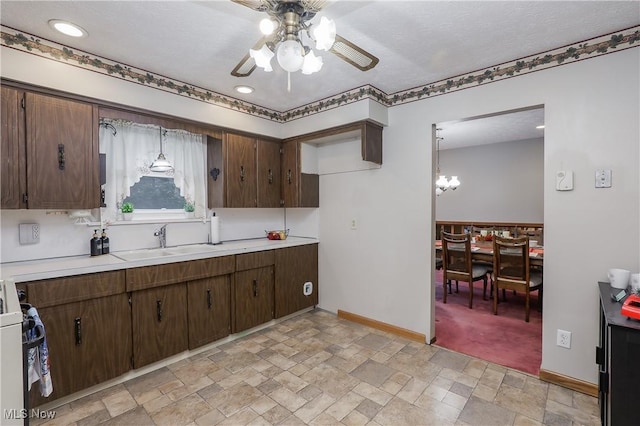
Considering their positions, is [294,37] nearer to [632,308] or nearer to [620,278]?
[632,308]

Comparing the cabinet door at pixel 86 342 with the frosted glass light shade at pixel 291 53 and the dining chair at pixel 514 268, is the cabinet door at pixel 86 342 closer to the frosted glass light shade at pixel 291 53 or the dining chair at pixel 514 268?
the frosted glass light shade at pixel 291 53

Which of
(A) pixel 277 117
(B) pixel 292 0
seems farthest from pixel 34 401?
(A) pixel 277 117

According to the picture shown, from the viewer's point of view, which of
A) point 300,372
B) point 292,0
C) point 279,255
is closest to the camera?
point 292,0

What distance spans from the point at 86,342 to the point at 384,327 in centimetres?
258

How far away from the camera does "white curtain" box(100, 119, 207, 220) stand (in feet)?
9.14

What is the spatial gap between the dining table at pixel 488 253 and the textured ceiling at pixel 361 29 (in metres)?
2.28

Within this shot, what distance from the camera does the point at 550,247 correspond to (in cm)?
233

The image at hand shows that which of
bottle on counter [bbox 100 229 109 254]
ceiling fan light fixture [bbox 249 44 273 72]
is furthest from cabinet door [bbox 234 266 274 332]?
ceiling fan light fixture [bbox 249 44 273 72]

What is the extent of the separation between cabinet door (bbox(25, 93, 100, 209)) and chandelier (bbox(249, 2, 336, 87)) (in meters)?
1.68

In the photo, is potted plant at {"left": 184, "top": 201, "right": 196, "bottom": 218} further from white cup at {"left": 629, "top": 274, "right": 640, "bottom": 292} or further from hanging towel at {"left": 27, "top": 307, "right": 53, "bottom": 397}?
white cup at {"left": 629, "top": 274, "right": 640, "bottom": 292}

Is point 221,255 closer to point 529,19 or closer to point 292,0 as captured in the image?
point 292,0

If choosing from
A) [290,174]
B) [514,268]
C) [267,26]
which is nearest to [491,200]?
[514,268]

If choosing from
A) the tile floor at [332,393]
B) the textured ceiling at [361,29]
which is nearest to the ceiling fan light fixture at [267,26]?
the textured ceiling at [361,29]

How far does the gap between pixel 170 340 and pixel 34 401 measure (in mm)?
844
